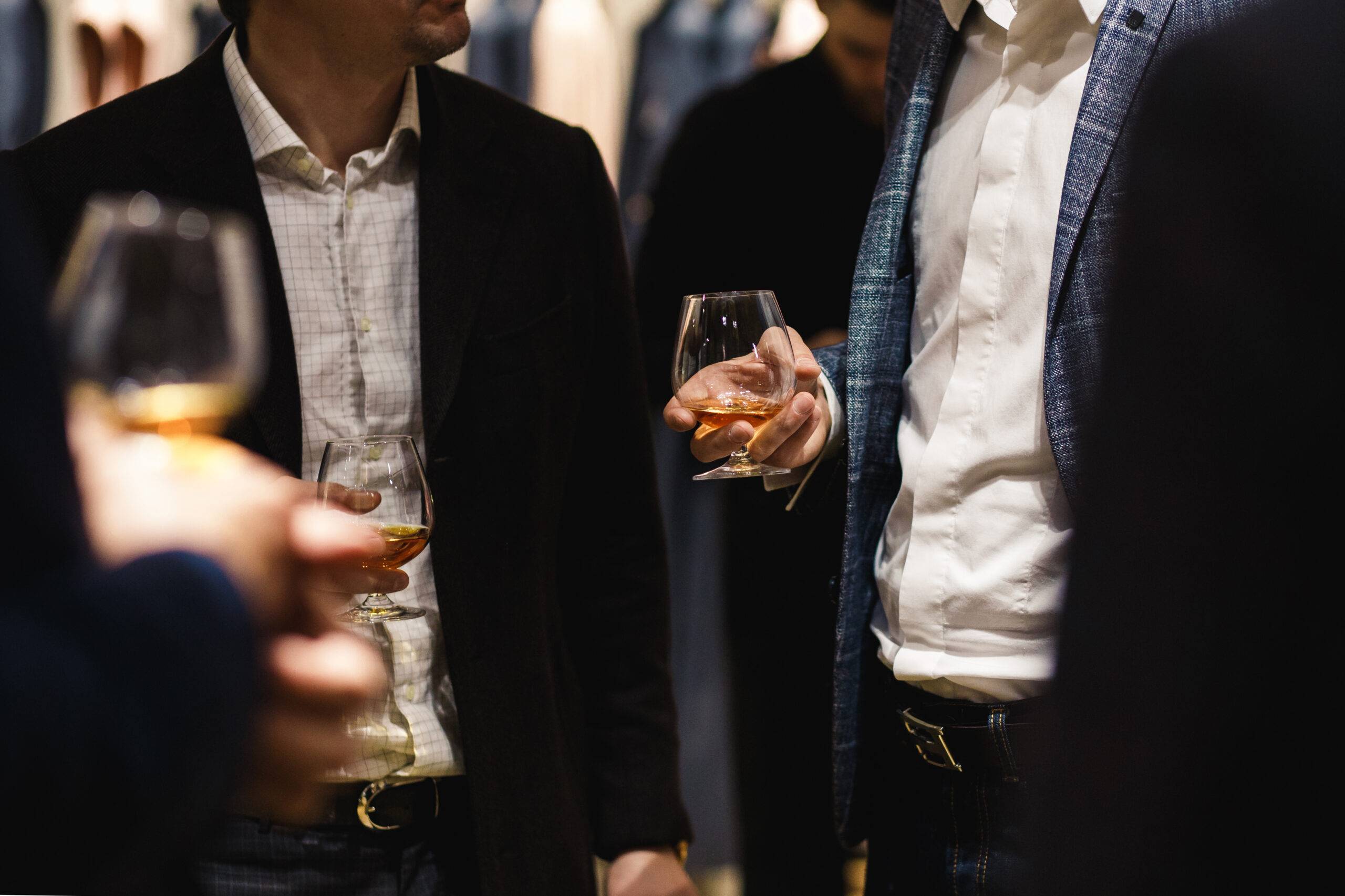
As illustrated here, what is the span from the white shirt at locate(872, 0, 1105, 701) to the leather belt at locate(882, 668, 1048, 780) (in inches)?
0.8

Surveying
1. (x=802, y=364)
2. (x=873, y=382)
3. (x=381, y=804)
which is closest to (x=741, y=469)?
(x=802, y=364)

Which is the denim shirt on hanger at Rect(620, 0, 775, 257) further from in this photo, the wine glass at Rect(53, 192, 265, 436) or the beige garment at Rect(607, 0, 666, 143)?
the wine glass at Rect(53, 192, 265, 436)

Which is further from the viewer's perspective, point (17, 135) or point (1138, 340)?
point (17, 135)

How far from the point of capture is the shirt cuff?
5.49 ft

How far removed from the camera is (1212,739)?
0.62m

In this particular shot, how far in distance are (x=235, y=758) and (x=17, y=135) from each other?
2.90 m

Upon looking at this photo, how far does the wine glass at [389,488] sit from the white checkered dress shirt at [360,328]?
0.74 feet

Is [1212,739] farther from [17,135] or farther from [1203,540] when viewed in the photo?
[17,135]

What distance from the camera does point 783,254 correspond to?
2.85m

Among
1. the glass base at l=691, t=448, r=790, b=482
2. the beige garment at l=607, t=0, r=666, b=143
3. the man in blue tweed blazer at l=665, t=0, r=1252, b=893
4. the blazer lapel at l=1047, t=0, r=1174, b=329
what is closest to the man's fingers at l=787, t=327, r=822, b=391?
the man in blue tweed blazer at l=665, t=0, r=1252, b=893

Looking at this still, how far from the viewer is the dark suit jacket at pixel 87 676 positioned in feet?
2.09

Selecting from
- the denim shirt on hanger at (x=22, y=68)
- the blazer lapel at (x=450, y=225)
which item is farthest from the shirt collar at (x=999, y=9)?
the denim shirt on hanger at (x=22, y=68)

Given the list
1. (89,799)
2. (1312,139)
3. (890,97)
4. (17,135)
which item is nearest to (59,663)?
(89,799)

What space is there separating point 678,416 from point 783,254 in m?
1.44
